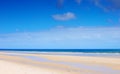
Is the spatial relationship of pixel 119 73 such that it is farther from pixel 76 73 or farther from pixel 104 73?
pixel 76 73

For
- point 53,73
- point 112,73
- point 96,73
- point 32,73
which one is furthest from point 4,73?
point 112,73

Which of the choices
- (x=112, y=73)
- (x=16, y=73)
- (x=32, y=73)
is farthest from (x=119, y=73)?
(x=16, y=73)

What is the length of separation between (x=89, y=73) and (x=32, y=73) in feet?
10.2

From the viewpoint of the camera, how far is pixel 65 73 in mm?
12164

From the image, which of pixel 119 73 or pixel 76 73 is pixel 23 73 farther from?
pixel 119 73

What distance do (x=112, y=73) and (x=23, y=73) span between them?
198 inches

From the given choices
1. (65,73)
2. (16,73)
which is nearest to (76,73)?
(65,73)

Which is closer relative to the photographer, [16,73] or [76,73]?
[16,73]

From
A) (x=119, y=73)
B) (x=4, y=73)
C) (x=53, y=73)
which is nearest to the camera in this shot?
(x=4, y=73)

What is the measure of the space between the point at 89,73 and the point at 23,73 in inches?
141

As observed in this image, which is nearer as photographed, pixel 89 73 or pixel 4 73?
pixel 4 73

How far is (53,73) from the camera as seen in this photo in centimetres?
1205

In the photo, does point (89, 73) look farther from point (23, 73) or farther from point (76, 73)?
point (23, 73)

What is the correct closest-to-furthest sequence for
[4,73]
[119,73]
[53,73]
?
[4,73], [53,73], [119,73]
